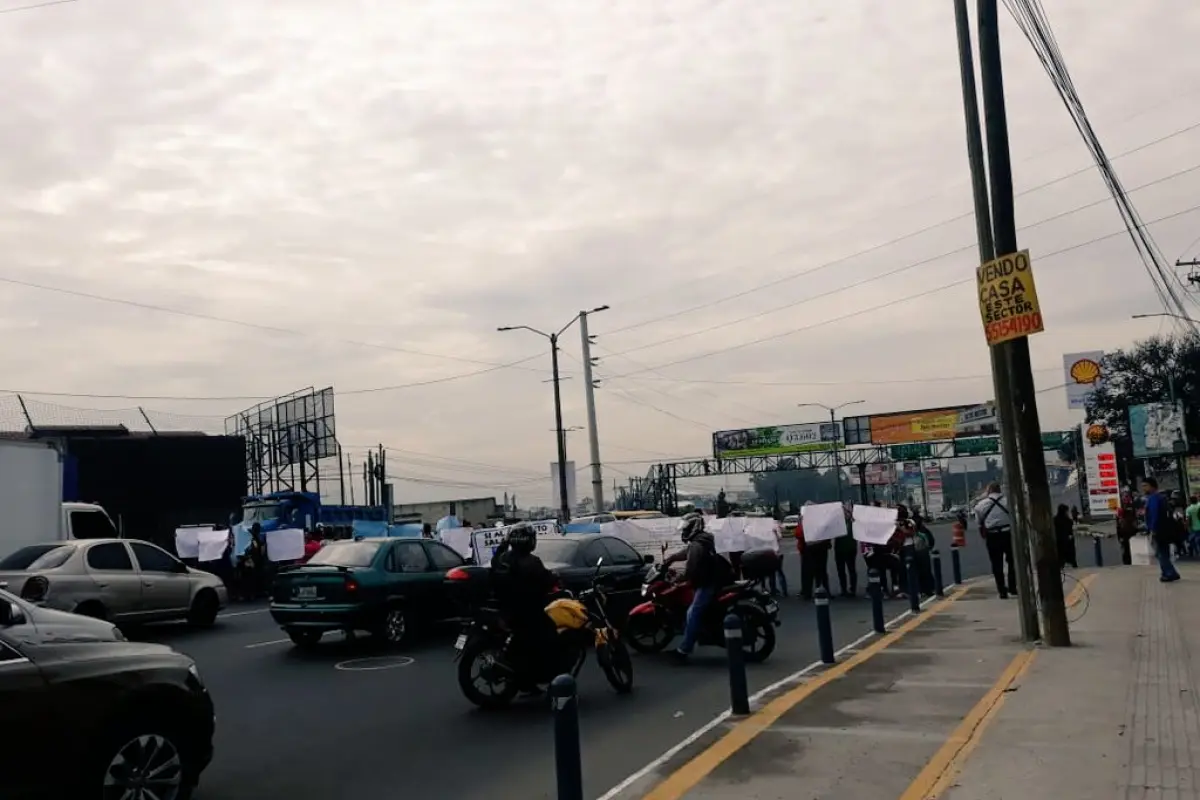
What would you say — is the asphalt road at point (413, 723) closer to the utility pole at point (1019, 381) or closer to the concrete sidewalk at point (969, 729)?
the concrete sidewalk at point (969, 729)

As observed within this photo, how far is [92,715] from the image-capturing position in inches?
229

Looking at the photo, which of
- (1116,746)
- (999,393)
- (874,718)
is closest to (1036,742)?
(1116,746)

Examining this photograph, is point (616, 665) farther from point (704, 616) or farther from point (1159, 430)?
point (1159, 430)

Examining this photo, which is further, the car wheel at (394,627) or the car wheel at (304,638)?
the car wheel at (304,638)

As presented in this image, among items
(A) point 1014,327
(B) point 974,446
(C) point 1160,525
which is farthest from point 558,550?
(B) point 974,446

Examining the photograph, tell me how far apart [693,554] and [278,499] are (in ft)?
73.1

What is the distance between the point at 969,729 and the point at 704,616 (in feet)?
14.8

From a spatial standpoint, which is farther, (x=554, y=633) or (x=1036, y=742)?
(x=554, y=633)

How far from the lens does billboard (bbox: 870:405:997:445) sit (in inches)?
2867

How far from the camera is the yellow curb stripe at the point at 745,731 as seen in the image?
22.3ft

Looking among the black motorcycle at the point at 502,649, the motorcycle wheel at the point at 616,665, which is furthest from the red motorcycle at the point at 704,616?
the black motorcycle at the point at 502,649

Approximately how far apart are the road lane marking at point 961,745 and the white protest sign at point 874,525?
344 inches

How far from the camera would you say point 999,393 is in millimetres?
12414

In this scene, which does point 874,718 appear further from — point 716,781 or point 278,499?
point 278,499
